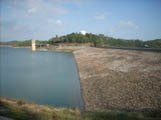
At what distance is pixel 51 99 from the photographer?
7504 millimetres

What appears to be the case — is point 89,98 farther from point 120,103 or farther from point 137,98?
point 137,98

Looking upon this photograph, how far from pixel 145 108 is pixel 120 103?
1145 millimetres

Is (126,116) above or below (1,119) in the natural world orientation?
below

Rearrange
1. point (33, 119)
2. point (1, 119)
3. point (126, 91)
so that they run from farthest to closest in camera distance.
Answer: point (126, 91) < point (33, 119) < point (1, 119)

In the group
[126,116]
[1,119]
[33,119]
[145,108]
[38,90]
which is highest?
[1,119]

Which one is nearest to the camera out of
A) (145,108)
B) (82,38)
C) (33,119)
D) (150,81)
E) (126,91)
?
(33,119)

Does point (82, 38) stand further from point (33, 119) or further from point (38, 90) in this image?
point (33, 119)

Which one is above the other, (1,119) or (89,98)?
(1,119)

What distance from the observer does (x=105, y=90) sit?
7996 millimetres

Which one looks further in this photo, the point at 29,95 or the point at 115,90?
the point at 29,95

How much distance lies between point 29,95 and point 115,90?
18.8 feet

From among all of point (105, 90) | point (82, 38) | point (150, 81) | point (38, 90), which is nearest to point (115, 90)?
point (105, 90)

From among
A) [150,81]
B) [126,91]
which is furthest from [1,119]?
[150,81]

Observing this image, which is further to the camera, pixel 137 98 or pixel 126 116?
pixel 137 98
